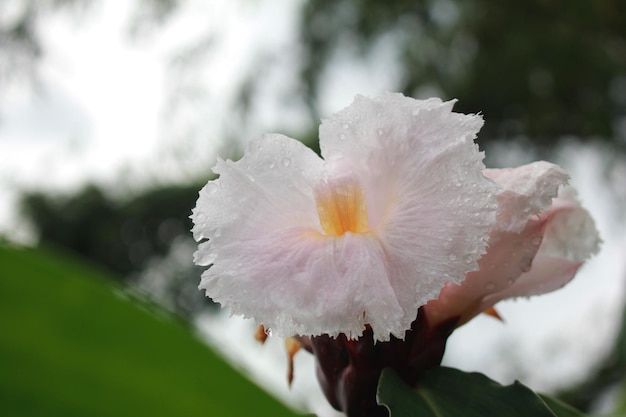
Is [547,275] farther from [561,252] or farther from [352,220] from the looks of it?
[352,220]

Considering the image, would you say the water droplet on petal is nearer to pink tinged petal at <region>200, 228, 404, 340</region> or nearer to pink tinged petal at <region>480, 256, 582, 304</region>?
pink tinged petal at <region>200, 228, 404, 340</region>

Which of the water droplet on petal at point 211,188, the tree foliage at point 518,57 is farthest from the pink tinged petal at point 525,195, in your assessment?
the tree foliage at point 518,57

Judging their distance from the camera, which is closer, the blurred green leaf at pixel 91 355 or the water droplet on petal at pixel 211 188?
the blurred green leaf at pixel 91 355

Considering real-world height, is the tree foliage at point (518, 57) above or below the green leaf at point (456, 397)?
above

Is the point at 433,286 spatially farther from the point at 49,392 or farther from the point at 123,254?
the point at 123,254

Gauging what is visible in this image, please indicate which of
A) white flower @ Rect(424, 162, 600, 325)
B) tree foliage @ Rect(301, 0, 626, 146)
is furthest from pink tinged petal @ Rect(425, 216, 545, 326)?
tree foliage @ Rect(301, 0, 626, 146)

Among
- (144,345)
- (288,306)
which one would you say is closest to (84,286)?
(144,345)

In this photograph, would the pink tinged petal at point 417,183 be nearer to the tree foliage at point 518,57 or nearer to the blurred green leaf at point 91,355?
the blurred green leaf at point 91,355
